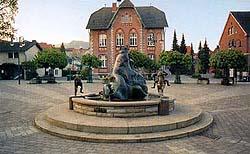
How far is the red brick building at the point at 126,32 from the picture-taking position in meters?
51.3

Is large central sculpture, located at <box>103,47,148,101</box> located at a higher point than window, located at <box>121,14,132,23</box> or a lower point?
lower

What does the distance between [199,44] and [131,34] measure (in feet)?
113

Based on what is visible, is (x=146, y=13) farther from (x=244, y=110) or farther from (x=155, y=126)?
(x=155, y=126)

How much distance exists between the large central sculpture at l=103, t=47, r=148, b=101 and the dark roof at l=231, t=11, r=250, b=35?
124 feet

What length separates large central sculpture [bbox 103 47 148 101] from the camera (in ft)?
45.1

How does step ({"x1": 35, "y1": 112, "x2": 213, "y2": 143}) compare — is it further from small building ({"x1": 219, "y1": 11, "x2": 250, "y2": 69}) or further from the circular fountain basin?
small building ({"x1": 219, "y1": 11, "x2": 250, "y2": 69})

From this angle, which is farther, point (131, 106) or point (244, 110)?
point (244, 110)

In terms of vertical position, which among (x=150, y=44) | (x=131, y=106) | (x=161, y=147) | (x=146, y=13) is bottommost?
(x=161, y=147)

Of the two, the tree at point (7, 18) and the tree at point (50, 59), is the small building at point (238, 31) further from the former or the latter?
the tree at point (7, 18)

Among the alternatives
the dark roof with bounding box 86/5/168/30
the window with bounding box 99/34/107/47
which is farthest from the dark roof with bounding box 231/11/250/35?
the window with bounding box 99/34/107/47

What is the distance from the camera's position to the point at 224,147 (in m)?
9.06

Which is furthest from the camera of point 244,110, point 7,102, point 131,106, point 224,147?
point 7,102

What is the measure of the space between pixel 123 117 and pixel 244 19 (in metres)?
43.9

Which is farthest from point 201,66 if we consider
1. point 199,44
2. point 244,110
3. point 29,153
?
point 29,153
